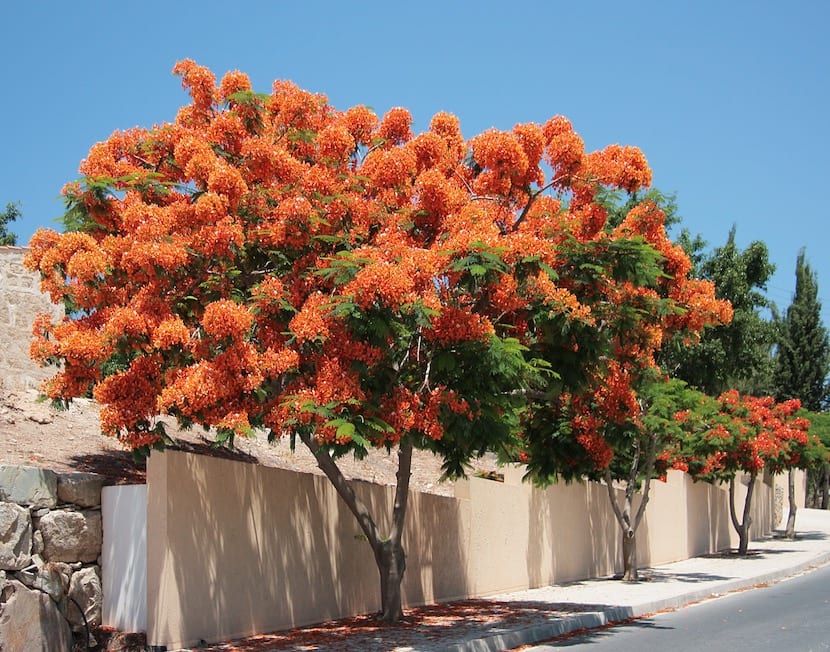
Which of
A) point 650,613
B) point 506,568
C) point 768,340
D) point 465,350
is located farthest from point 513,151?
point 768,340

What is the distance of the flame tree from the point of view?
10.2 m

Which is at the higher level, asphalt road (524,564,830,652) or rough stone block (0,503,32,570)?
rough stone block (0,503,32,570)

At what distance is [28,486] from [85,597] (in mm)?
1402

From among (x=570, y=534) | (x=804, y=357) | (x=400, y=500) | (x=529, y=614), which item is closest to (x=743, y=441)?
(x=570, y=534)

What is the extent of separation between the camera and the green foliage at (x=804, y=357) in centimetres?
4812

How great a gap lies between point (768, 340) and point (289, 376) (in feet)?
82.7

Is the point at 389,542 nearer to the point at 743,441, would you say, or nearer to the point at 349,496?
the point at 349,496

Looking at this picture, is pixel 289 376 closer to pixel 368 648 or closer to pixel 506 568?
pixel 368 648

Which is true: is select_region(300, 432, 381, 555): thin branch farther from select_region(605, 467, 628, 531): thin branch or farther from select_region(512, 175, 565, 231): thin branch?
select_region(605, 467, 628, 531): thin branch

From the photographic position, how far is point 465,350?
10.7 meters

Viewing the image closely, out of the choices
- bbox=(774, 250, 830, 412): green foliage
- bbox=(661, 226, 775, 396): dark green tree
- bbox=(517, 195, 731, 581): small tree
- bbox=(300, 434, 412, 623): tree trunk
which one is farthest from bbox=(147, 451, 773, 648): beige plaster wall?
bbox=(774, 250, 830, 412): green foliage

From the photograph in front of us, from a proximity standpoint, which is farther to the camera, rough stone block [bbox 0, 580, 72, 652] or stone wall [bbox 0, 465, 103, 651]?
stone wall [bbox 0, 465, 103, 651]

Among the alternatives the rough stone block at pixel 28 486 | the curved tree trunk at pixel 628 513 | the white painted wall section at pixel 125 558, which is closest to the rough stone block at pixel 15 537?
the rough stone block at pixel 28 486

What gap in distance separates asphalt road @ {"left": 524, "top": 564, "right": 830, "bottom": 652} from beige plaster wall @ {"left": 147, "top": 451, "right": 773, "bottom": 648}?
3365mm
